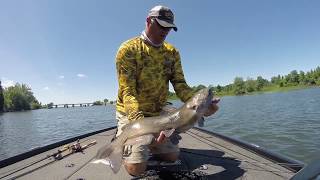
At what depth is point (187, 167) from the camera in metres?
5.09

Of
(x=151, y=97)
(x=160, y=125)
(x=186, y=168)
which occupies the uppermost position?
(x=151, y=97)

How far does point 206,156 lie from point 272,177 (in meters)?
1.61

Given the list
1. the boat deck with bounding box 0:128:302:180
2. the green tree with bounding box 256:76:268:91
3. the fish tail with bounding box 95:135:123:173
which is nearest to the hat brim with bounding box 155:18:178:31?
the fish tail with bounding box 95:135:123:173

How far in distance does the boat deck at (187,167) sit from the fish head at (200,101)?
101 centimetres

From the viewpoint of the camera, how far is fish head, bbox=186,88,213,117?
3.79 meters

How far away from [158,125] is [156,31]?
63.1 inches

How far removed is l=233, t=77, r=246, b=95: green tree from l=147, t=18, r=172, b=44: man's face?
124605 millimetres

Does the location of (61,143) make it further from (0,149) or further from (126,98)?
(0,149)

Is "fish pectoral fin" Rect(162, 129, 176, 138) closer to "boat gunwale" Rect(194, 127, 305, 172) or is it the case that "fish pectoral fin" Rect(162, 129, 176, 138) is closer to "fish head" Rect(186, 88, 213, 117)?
"fish head" Rect(186, 88, 213, 117)

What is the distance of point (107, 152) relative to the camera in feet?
13.8

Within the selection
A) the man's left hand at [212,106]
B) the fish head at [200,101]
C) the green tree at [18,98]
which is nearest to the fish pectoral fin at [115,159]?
the fish head at [200,101]

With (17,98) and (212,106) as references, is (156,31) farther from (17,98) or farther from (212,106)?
(17,98)

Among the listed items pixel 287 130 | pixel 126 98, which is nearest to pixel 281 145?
pixel 287 130

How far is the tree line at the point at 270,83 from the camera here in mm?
119100
